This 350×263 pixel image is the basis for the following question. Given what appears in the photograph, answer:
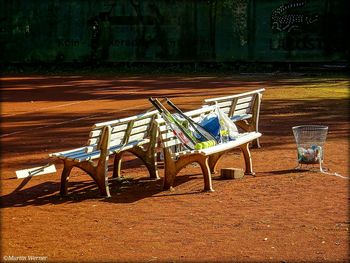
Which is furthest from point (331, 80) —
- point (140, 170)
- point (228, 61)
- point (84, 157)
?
point (84, 157)

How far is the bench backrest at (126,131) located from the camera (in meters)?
9.03

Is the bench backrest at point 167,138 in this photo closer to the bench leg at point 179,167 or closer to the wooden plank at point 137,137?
the bench leg at point 179,167

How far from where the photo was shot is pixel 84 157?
8.95 metres

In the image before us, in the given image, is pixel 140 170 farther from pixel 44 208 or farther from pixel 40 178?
pixel 44 208

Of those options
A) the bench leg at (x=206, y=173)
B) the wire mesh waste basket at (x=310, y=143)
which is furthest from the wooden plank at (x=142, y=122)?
the wire mesh waste basket at (x=310, y=143)

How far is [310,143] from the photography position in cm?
1051

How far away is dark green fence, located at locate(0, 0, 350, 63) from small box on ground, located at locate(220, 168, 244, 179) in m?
23.5

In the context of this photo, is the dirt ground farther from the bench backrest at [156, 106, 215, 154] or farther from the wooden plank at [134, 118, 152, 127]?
the wooden plank at [134, 118, 152, 127]

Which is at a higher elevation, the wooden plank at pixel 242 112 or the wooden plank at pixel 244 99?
the wooden plank at pixel 244 99

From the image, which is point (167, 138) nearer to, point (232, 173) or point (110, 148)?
point (110, 148)

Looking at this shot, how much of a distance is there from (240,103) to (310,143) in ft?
5.57

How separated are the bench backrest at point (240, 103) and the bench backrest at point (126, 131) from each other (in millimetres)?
1498

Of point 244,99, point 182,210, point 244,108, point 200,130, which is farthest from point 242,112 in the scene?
point 182,210

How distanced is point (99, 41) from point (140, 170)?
24659 millimetres
